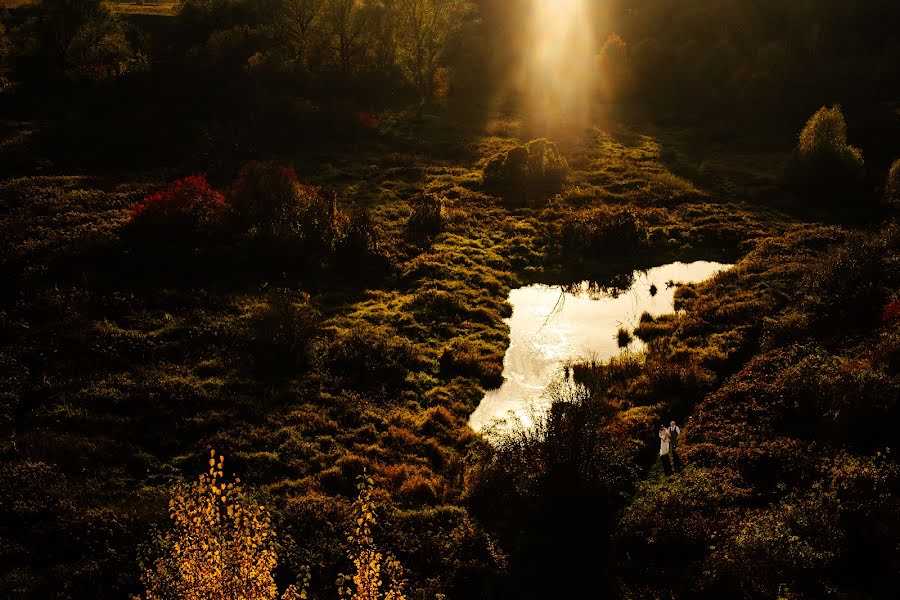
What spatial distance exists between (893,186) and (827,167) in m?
3.71

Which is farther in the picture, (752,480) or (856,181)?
(856,181)

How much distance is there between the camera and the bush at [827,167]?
3588 cm

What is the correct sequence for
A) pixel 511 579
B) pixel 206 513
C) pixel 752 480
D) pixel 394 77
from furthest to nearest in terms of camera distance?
pixel 394 77
pixel 752 480
pixel 511 579
pixel 206 513

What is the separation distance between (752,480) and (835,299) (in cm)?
1034

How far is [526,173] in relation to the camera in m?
39.2

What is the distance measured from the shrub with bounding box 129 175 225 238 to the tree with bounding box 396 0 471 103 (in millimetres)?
30564

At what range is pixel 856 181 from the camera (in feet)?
118

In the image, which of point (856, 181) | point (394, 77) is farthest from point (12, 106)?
point (856, 181)

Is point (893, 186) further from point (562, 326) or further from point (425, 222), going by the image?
point (425, 222)

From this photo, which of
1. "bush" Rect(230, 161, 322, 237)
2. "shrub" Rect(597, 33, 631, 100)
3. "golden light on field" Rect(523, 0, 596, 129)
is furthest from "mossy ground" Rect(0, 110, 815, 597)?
Result: "shrub" Rect(597, 33, 631, 100)

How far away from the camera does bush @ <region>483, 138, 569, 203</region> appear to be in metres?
38.8

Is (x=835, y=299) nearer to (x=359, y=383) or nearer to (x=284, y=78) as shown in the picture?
→ (x=359, y=383)

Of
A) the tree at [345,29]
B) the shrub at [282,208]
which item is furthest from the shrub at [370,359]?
the tree at [345,29]

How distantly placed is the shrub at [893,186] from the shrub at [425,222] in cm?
2463
